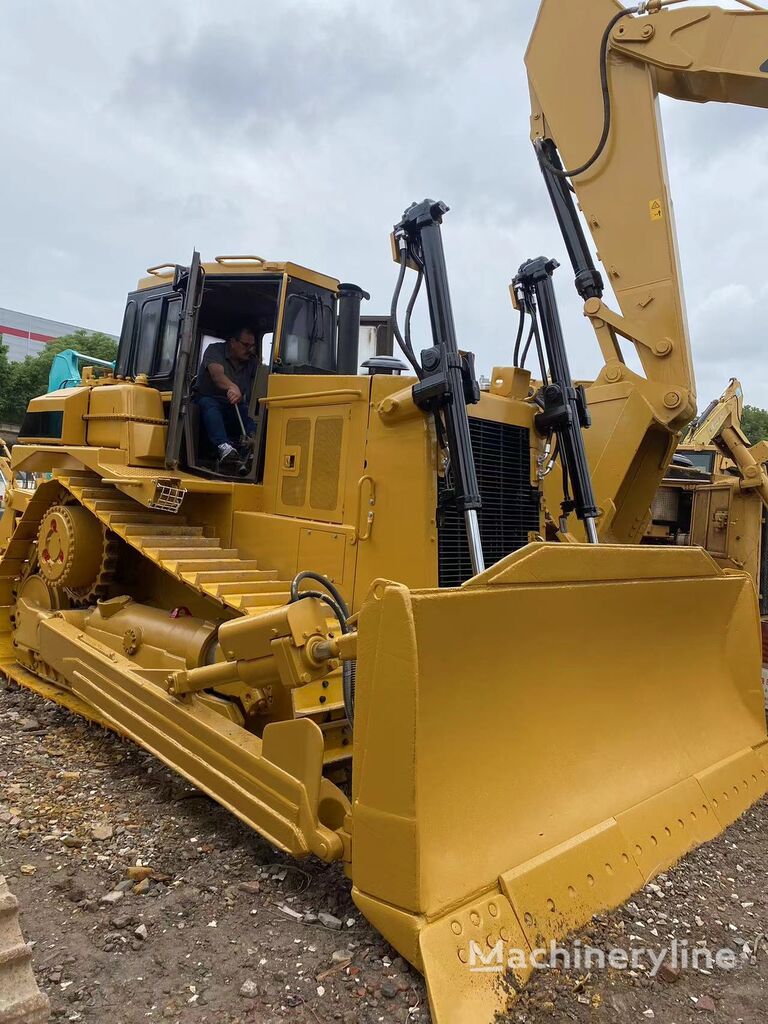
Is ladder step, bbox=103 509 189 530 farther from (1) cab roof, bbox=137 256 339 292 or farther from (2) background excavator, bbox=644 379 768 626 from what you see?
(2) background excavator, bbox=644 379 768 626

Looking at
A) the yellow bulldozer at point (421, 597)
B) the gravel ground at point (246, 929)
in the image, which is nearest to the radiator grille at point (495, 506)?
the yellow bulldozer at point (421, 597)

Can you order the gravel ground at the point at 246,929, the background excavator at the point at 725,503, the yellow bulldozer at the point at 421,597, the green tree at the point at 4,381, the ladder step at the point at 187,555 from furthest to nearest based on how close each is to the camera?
the green tree at the point at 4,381, the background excavator at the point at 725,503, the ladder step at the point at 187,555, the yellow bulldozer at the point at 421,597, the gravel ground at the point at 246,929

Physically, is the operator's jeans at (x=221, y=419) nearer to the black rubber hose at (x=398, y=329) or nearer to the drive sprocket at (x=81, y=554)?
the drive sprocket at (x=81, y=554)

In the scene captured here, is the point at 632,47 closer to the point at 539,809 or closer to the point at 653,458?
the point at 653,458

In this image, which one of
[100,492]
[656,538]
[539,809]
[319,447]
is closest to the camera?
[539,809]

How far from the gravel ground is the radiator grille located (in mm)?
1638

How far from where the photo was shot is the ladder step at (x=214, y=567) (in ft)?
12.9

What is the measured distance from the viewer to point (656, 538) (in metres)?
8.02

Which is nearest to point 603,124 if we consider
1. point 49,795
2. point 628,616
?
point 628,616

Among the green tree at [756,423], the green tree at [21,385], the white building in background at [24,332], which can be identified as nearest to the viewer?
the green tree at [21,385]

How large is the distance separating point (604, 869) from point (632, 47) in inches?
211

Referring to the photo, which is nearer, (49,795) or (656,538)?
(49,795)

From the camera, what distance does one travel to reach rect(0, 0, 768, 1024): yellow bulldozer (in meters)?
2.56

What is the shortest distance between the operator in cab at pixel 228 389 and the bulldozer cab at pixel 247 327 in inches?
1.5
